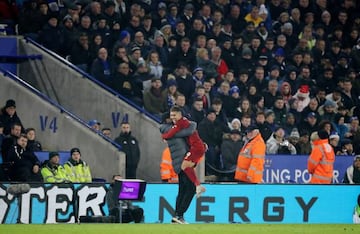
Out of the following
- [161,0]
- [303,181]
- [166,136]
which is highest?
[161,0]

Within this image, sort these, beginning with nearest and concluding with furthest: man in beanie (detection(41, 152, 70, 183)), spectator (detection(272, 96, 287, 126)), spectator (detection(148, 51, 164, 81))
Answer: man in beanie (detection(41, 152, 70, 183)) < spectator (detection(148, 51, 164, 81)) < spectator (detection(272, 96, 287, 126))

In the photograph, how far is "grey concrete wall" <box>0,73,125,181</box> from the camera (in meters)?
23.3

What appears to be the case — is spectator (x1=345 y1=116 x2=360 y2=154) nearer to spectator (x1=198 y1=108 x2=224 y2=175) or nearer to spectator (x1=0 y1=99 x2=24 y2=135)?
spectator (x1=198 y1=108 x2=224 y2=175)

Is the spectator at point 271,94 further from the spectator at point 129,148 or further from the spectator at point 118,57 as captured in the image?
the spectator at point 129,148

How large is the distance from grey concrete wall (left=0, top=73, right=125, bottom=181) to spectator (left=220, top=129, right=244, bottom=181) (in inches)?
93.3

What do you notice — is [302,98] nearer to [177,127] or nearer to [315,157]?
[315,157]

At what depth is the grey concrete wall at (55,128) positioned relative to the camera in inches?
918

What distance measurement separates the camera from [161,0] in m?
27.8

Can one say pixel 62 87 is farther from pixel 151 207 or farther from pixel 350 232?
pixel 350 232

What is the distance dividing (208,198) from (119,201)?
204 cm

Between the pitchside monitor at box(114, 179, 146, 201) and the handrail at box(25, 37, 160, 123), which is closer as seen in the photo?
the pitchside monitor at box(114, 179, 146, 201)

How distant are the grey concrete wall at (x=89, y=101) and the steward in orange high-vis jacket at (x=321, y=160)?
3.57 metres

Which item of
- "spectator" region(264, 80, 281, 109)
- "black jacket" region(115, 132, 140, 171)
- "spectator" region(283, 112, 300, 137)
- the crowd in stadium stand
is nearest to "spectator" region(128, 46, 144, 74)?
the crowd in stadium stand

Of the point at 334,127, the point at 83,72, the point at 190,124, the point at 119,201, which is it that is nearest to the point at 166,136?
the point at 190,124
